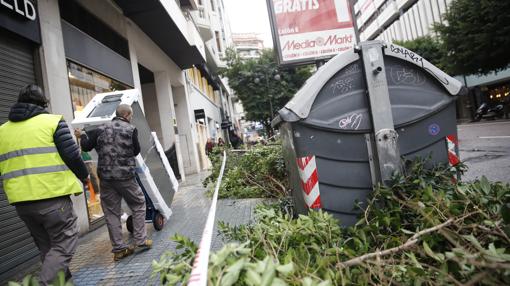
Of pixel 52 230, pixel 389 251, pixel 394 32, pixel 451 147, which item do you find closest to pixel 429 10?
pixel 394 32

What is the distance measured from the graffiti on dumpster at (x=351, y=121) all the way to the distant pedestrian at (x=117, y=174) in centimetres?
249

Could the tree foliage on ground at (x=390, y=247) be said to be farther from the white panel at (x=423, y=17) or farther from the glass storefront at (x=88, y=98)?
the white panel at (x=423, y=17)

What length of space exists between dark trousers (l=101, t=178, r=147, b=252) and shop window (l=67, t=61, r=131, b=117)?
294 cm

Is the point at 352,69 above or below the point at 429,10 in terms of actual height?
below

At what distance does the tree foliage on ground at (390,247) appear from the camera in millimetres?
1611

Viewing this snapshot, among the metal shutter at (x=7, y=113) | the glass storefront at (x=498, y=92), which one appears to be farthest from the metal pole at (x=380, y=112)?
the glass storefront at (x=498, y=92)

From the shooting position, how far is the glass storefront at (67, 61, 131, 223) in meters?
6.77

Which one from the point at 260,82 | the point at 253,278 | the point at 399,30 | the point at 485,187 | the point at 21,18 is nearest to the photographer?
the point at 253,278

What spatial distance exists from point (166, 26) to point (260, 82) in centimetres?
1836

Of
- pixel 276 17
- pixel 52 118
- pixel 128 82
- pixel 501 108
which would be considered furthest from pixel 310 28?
Result: pixel 501 108

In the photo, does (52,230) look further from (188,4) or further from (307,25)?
(188,4)

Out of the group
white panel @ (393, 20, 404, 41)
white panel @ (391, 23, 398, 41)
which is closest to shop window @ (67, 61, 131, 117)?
white panel @ (393, 20, 404, 41)

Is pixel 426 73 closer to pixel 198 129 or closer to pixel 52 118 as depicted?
pixel 52 118

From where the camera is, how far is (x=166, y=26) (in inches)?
460
